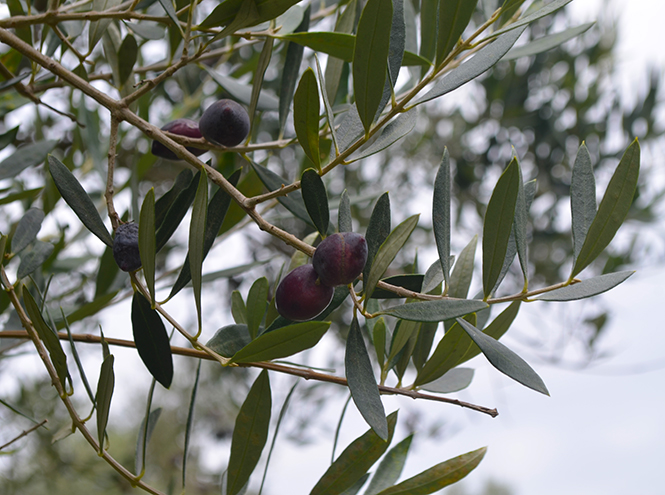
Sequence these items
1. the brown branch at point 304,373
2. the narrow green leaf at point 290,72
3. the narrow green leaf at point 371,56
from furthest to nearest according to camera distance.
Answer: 1. the narrow green leaf at point 290,72
2. the brown branch at point 304,373
3. the narrow green leaf at point 371,56

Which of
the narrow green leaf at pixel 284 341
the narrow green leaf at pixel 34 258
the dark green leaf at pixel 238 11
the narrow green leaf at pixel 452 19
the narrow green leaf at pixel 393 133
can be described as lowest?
the narrow green leaf at pixel 284 341

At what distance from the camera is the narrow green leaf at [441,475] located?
0.45 m

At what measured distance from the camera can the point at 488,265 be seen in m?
0.38

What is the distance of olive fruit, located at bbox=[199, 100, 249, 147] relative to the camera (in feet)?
1.50

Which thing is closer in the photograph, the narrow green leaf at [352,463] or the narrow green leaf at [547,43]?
the narrow green leaf at [352,463]

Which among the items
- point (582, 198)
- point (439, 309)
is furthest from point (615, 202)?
point (439, 309)

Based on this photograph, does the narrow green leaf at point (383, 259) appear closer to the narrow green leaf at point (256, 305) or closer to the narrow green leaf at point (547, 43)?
the narrow green leaf at point (256, 305)

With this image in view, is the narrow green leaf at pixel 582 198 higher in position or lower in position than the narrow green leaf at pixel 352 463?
higher

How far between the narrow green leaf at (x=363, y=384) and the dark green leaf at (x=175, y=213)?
0.51ft

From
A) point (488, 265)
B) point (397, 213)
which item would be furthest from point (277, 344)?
point (397, 213)

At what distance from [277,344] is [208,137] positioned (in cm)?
21

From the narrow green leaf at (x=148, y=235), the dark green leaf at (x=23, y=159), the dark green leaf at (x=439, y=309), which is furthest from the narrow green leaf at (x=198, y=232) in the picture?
the dark green leaf at (x=23, y=159)

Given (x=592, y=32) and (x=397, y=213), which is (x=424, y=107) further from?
(x=592, y=32)

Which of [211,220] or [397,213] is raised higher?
[397,213]
